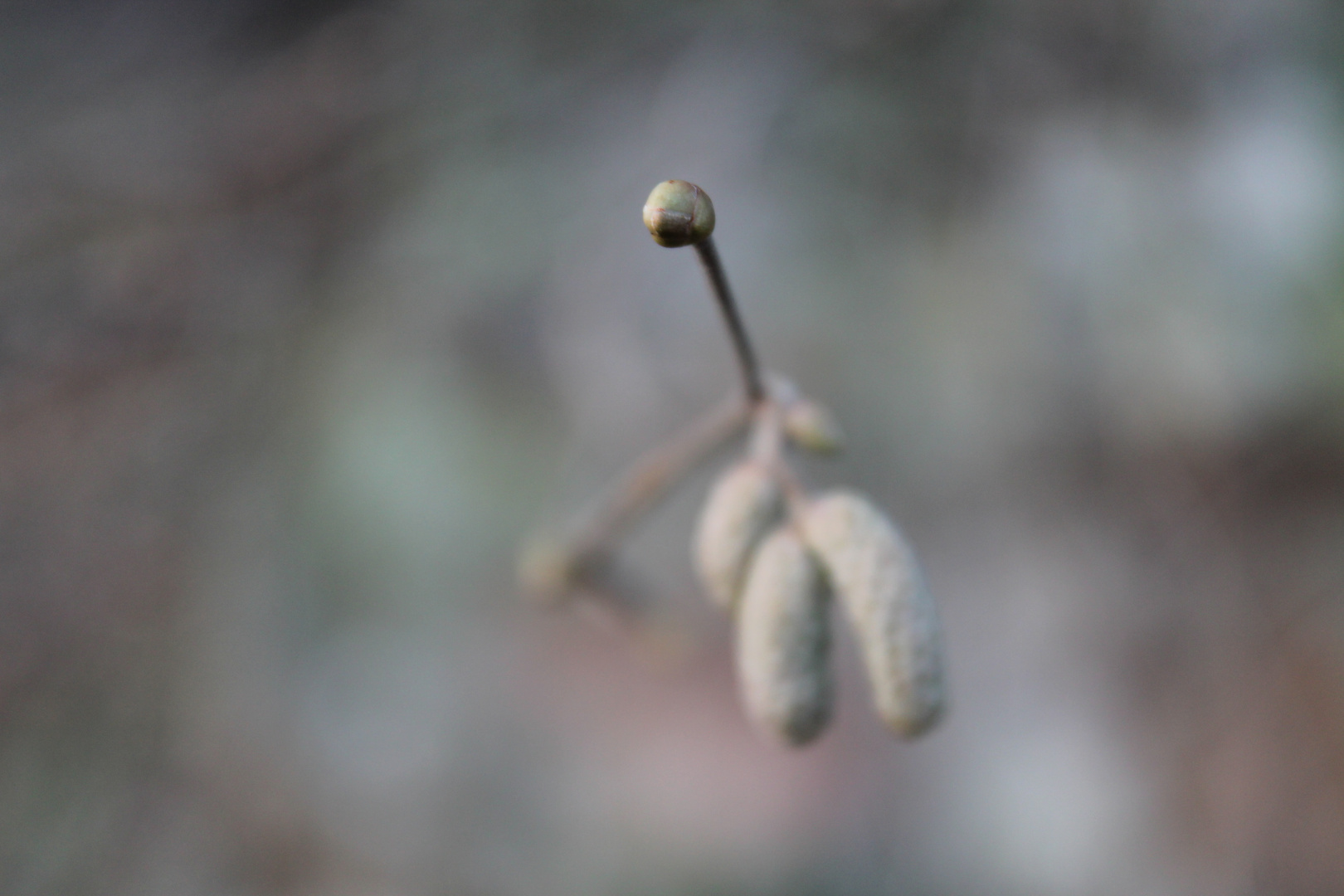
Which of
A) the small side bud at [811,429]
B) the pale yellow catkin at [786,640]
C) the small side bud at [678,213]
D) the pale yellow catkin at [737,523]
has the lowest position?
the pale yellow catkin at [786,640]

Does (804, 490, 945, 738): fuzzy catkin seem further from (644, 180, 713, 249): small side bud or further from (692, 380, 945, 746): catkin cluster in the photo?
(644, 180, 713, 249): small side bud

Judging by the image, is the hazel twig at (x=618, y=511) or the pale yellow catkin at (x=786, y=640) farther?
the hazel twig at (x=618, y=511)

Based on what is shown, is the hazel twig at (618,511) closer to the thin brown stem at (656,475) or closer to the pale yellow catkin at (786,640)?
the thin brown stem at (656,475)

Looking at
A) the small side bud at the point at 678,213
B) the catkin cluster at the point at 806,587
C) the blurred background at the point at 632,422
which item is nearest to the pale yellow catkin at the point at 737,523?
the catkin cluster at the point at 806,587

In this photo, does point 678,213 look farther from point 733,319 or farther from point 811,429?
point 811,429

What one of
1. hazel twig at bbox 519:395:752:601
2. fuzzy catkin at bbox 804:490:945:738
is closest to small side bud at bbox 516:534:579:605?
hazel twig at bbox 519:395:752:601

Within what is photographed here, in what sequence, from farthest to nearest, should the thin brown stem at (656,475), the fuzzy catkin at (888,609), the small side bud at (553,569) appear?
the small side bud at (553,569) → the thin brown stem at (656,475) → the fuzzy catkin at (888,609)

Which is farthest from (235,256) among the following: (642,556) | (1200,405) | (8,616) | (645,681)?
(1200,405)
